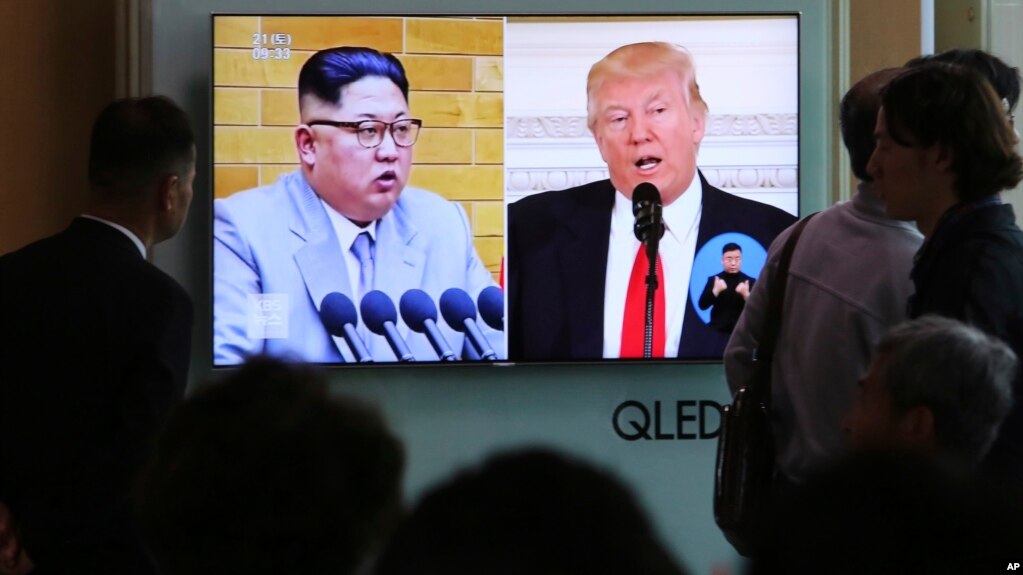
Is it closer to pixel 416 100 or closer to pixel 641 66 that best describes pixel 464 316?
pixel 416 100

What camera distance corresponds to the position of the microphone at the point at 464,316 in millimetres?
4496

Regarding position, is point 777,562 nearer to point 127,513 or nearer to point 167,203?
point 127,513

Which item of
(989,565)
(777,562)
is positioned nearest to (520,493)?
(777,562)

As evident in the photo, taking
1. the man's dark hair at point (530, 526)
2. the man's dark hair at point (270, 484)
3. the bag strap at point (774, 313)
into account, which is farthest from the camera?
the bag strap at point (774, 313)

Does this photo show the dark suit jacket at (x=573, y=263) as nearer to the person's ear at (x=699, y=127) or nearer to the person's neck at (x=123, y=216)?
the person's ear at (x=699, y=127)

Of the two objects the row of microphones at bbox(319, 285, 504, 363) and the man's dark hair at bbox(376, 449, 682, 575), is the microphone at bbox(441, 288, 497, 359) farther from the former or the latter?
the man's dark hair at bbox(376, 449, 682, 575)

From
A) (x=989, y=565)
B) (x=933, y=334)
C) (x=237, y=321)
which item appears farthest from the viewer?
(x=237, y=321)

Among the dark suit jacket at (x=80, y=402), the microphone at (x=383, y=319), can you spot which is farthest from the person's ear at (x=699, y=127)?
the dark suit jacket at (x=80, y=402)

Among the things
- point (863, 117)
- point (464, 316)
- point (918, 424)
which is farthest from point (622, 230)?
point (918, 424)

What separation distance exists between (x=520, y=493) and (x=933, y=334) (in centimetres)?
124

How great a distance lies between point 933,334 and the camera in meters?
2.02

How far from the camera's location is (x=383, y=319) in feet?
14.7

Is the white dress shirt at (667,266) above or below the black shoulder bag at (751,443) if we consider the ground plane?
above

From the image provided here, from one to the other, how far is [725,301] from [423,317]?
981 millimetres
